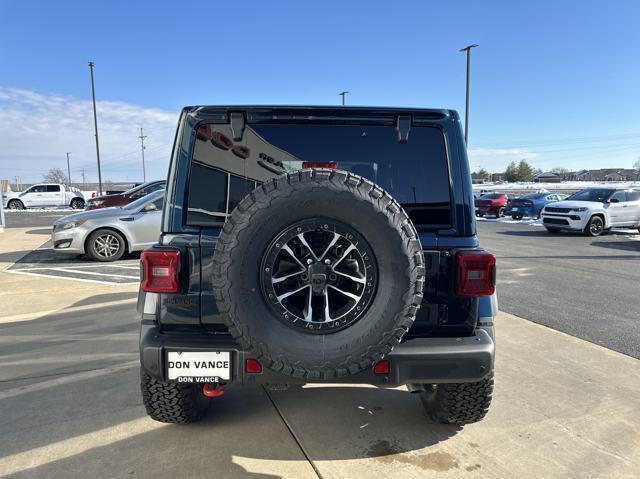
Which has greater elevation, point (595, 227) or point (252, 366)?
point (252, 366)

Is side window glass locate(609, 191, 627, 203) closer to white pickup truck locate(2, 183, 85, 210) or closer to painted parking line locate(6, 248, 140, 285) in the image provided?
painted parking line locate(6, 248, 140, 285)

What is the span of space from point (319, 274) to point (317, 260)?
67mm

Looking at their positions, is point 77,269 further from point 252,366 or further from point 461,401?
point 461,401

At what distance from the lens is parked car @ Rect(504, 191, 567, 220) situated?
21375mm

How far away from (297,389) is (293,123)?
6.85 ft

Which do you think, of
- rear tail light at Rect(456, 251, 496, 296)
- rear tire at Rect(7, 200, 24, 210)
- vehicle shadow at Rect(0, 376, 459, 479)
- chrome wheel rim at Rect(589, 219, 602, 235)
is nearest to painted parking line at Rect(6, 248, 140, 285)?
vehicle shadow at Rect(0, 376, 459, 479)

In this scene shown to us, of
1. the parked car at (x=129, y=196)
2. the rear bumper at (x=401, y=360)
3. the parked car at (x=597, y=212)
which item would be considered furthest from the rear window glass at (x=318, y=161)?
the parked car at (x=597, y=212)

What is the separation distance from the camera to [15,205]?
3102 cm

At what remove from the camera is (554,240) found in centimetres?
1372

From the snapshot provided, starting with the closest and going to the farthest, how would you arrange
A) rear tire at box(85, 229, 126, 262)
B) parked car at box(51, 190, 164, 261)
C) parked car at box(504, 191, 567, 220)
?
parked car at box(51, 190, 164, 261) → rear tire at box(85, 229, 126, 262) → parked car at box(504, 191, 567, 220)

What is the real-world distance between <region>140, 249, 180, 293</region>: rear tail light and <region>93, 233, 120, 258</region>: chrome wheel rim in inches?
299

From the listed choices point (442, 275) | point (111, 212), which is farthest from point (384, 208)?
point (111, 212)

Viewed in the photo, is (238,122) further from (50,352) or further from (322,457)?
(50,352)

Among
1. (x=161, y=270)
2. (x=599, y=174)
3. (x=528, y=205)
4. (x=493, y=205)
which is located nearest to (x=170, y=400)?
(x=161, y=270)
